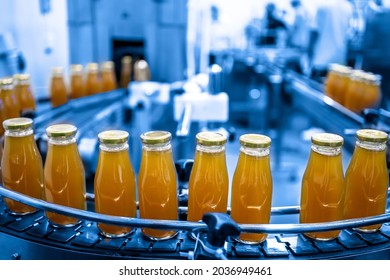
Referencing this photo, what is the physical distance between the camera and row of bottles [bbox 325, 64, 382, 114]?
1233 millimetres

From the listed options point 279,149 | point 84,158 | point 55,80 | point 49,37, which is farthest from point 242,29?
point 84,158

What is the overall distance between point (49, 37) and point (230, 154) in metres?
1.18

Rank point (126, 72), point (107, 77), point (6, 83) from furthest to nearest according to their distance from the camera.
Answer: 1. point (126, 72)
2. point (107, 77)
3. point (6, 83)

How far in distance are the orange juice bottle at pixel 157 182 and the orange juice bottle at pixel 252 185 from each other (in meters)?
0.10

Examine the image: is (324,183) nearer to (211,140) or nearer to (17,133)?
(211,140)

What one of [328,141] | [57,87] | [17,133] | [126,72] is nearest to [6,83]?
[17,133]

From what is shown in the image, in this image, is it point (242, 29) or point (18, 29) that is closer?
point (18, 29)

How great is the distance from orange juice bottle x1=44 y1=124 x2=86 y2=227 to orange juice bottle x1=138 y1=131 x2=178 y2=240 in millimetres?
105

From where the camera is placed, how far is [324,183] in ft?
1.80

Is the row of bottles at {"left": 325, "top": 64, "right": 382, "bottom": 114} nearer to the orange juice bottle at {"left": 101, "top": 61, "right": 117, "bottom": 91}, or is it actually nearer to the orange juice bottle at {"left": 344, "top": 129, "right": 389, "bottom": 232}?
the orange juice bottle at {"left": 344, "top": 129, "right": 389, "bottom": 232}

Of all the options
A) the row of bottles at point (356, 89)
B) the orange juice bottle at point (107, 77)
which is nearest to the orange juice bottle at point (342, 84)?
the row of bottles at point (356, 89)

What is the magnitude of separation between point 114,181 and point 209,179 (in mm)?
141

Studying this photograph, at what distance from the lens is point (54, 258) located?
0.56 metres
